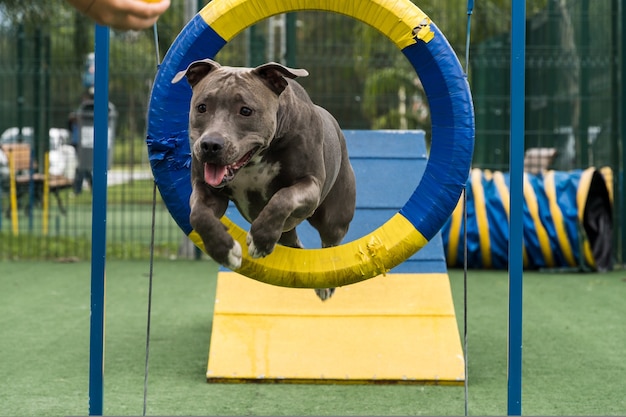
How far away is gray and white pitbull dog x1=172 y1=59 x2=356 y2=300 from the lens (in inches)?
127

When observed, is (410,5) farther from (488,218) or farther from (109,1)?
(488,218)

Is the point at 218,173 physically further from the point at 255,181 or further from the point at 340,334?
the point at 340,334

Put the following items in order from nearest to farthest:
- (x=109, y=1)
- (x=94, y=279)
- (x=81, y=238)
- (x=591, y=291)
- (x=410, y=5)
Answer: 1. (x=109, y=1)
2. (x=410, y=5)
3. (x=94, y=279)
4. (x=591, y=291)
5. (x=81, y=238)

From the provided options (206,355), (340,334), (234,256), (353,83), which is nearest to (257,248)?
(234,256)

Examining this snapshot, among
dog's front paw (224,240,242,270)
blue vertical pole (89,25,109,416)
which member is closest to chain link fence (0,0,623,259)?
blue vertical pole (89,25,109,416)

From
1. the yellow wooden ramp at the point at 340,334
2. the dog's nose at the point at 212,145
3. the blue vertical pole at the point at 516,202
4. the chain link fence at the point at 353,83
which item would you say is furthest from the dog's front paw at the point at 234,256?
the chain link fence at the point at 353,83

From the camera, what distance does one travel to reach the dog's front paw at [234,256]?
3428 millimetres

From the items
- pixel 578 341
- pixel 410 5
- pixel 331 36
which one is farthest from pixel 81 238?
pixel 410 5

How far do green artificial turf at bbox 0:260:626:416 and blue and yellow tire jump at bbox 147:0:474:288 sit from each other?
39.9 inches

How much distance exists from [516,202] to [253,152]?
3.73 feet

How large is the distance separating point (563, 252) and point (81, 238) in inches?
205

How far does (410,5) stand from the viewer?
147 inches

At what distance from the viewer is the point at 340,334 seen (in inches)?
209

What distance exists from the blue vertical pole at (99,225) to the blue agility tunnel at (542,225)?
16.9 ft
